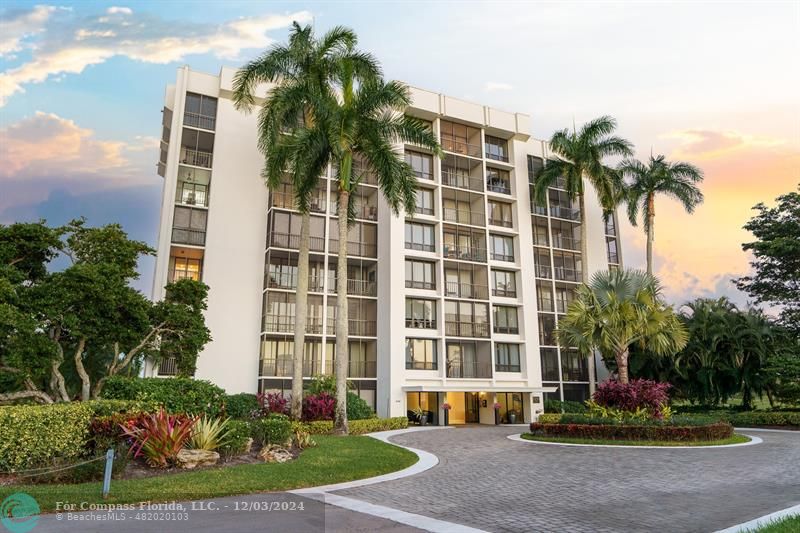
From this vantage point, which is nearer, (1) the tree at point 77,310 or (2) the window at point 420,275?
(1) the tree at point 77,310

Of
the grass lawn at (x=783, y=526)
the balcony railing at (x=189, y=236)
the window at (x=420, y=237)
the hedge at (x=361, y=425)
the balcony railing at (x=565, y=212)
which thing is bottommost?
the hedge at (x=361, y=425)

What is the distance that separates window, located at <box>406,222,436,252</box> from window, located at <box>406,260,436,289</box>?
110 cm

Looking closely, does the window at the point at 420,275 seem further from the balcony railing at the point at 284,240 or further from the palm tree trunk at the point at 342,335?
the palm tree trunk at the point at 342,335

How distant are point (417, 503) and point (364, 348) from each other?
27113 mm

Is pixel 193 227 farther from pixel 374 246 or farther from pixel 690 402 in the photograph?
pixel 690 402

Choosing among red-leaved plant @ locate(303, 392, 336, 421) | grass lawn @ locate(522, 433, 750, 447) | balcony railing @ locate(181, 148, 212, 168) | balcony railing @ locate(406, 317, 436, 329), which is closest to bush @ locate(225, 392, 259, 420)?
red-leaved plant @ locate(303, 392, 336, 421)

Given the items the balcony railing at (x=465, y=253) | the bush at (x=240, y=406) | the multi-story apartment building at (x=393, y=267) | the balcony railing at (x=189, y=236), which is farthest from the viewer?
the balcony railing at (x=465, y=253)

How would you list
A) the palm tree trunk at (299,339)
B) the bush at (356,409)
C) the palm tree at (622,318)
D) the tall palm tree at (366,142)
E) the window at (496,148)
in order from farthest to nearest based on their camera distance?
1. the window at (496,148)
2. the bush at (356,409)
3. the palm tree trunk at (299,339)
4. the tall palm tree at (366,142)
5. the palm tree at (622,318)

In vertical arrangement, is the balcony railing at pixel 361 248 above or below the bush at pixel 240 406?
above

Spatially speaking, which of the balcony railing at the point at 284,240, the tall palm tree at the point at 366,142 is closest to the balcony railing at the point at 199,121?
the balcony railing at the point at 284,240

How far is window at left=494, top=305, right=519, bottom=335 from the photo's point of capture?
39531 mm

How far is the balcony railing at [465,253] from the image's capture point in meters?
39.3

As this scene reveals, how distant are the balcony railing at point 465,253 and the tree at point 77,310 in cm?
1925

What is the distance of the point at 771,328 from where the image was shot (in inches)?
1298
